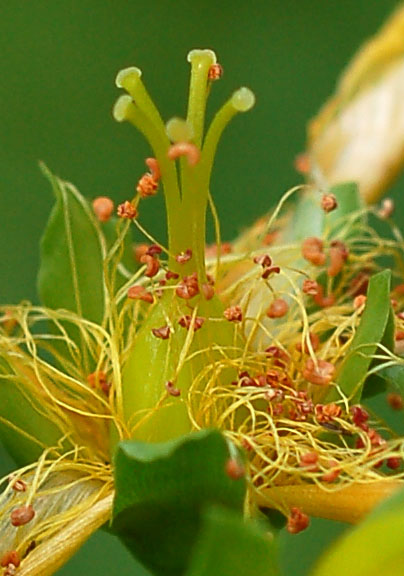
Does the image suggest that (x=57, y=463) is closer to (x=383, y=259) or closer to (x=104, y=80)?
(x=383, y=259)

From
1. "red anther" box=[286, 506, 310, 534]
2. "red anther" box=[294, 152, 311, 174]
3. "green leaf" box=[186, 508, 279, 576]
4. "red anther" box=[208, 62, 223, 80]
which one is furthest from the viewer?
"red anther" box=[294, 152, 311, 174]

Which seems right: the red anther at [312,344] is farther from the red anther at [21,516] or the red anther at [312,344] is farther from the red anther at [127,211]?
the red anther at [21,516]

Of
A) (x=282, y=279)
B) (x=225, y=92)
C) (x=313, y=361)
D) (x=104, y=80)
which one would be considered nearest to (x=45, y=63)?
(x=104, y=80)

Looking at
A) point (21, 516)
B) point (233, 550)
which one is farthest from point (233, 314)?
point (233, 550)

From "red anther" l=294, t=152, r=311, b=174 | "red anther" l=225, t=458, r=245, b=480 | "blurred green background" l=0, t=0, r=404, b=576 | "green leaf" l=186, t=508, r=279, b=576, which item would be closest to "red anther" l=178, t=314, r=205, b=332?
"red anther" l=225, t=458, r=245, b=480

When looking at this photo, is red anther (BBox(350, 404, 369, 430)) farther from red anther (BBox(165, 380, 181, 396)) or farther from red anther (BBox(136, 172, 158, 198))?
red anther (BBox(136, 172, 158, 198))

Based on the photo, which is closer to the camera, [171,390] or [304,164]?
[171,390]

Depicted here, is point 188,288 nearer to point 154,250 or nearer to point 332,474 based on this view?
point 154,250
